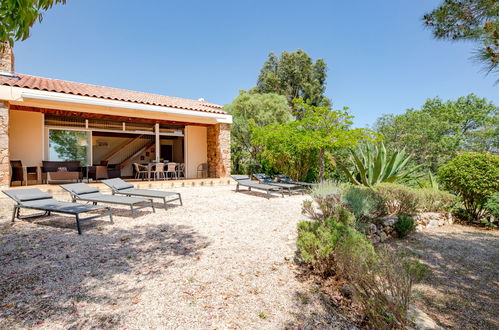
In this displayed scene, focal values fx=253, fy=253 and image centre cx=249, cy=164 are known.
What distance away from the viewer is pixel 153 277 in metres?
3.03

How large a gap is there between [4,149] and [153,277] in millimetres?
8677

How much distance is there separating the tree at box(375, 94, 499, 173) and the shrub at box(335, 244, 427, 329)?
518 inches

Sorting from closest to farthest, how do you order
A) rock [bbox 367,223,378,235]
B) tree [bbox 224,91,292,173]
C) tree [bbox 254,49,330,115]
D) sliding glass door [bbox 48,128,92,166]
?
1. rock [bbox 367,223,378,235]
2. sliding glass door [bbox 48,128,92,166]
3. tree [bbox 224,91,292,173]
4. tree [bbox 254,49,330,115]

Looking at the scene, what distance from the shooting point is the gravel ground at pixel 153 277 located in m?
2.31

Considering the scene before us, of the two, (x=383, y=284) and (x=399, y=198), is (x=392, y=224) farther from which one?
(x=383, y=284)

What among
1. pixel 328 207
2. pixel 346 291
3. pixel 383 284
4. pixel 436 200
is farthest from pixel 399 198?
pixel 383 284

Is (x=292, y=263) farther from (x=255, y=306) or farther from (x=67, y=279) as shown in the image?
(x=67, y=279)

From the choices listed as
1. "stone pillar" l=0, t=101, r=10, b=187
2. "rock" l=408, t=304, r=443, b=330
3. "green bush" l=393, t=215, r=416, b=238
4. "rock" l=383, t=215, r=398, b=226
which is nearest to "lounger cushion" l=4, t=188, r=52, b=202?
"stone pillar" l=0, t=101, r=10, b=187

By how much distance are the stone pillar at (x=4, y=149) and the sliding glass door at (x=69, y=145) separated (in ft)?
8.01

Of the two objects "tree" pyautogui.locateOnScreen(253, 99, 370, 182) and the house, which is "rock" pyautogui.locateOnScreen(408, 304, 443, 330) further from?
the house

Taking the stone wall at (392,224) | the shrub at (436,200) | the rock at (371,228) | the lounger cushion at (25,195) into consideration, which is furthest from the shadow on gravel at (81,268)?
the shrub at (436,200)

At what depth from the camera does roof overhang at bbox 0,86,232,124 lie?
27.6ft

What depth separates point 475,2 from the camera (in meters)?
3.09

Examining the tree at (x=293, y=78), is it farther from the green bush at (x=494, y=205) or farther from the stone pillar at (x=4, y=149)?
the stone pillar at (x=4, y=149)
